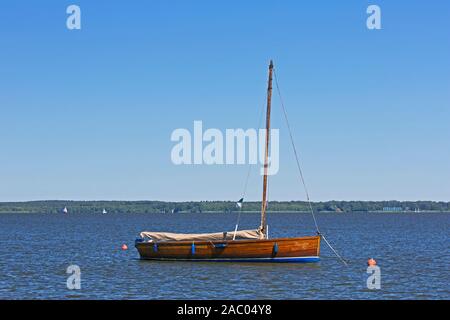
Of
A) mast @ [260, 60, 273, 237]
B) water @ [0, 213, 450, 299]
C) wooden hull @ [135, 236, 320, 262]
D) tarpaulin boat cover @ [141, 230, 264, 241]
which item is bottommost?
water @ [0, 213, 450, 299]

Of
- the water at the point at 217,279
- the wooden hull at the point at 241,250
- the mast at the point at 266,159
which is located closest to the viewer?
the water at the point at 217,279

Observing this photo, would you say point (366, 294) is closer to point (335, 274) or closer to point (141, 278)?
point (335, 274)

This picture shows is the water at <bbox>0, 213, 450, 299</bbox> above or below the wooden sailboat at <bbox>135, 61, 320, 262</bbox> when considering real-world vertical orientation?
below

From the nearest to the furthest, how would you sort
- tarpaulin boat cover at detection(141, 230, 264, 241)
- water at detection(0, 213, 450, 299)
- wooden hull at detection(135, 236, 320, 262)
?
water at detection(0, 213, 450, 299) → wooden hull at detection(135, 236, 320, 262) → tarpaulin boat cover at detection(141, 230, 264, 241)

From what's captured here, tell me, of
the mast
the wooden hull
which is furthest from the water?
the mast

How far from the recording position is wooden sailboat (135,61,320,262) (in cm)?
4697

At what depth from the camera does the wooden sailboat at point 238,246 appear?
4697cm

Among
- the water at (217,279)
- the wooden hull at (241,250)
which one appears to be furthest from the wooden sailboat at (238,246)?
the water at (217,279)

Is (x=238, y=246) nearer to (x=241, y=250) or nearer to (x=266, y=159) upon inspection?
(x=241, y=250)

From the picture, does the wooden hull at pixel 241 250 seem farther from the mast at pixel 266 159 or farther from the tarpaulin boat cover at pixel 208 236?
the mast at pixel 266 159

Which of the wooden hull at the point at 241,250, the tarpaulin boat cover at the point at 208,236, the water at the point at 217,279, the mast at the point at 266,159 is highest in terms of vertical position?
the mast at the point at 266,159

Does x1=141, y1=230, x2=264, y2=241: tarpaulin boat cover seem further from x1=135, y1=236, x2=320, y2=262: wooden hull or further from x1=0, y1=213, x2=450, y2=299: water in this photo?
x1=0, y1=213, x2=450, y2=299: water

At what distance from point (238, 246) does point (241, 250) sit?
0.38 m
